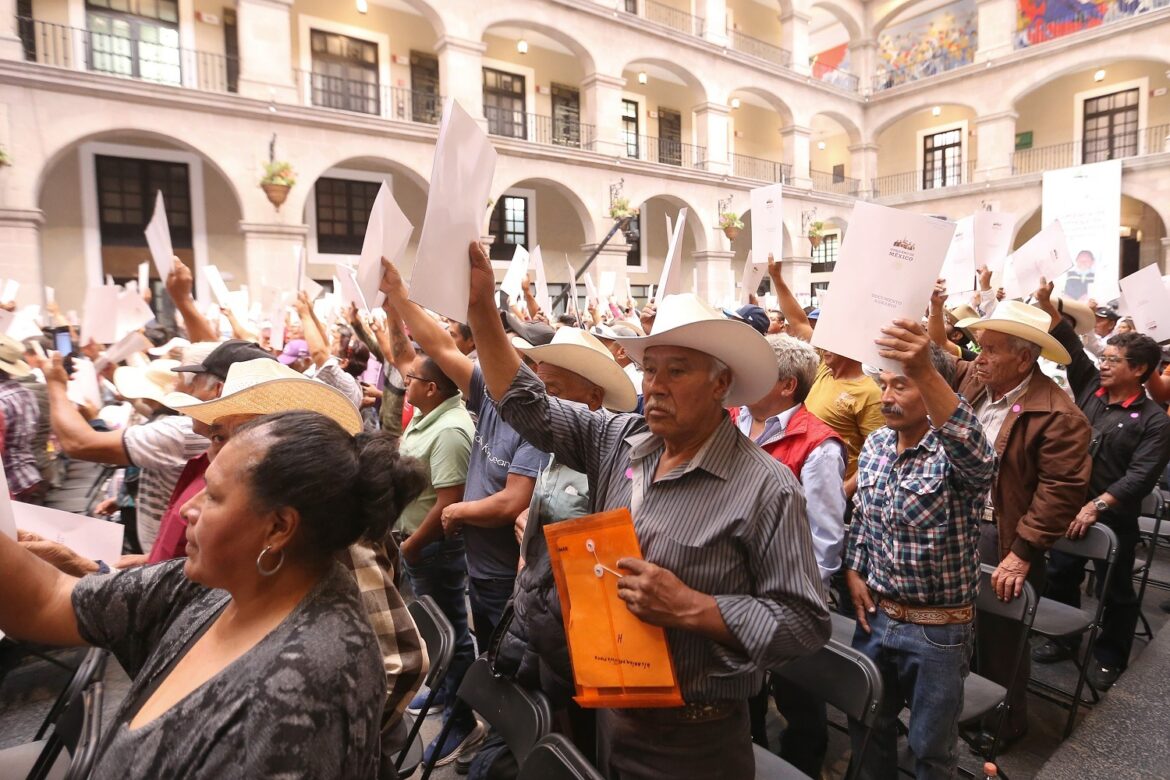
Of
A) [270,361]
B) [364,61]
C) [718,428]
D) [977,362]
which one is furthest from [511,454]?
[364,61]

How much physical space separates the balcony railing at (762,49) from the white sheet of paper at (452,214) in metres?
25.7

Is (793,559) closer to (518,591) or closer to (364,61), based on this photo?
(518,591)

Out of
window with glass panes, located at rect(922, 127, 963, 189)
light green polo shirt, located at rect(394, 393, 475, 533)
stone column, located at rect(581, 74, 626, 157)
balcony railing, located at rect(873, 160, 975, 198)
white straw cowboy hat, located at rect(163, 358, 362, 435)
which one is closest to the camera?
white straw cowboy hat, located at rect(163, 358, 362, 435)

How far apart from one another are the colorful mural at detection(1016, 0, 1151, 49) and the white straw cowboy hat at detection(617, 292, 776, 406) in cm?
Result: 2647

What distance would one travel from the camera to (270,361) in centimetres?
240

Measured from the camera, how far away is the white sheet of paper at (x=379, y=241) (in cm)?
196

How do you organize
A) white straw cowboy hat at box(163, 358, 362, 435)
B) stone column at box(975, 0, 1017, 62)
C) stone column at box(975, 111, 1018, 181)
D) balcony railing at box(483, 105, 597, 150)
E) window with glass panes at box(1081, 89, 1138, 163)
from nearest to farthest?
white straw cowboy hat at box(163, 358, 362, 435) < balcony railing at box(483, 105, 597, 150) < window with glass panes at box(1081, 89, 1138, 163) < stone column at box(975, 0, 1017, 62) < stone column at box(975, 111, 1018, 181)

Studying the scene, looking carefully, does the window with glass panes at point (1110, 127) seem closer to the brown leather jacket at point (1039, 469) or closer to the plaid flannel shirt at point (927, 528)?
the brown leather jacket at point (1039, 469)

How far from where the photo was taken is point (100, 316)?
17.1 ft

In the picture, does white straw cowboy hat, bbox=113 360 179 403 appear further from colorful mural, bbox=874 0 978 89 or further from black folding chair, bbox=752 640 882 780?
colorful mural, bbox=874 0 978 89

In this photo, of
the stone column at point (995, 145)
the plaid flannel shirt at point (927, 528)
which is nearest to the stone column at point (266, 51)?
the plaid flannel shirt at point (927, 528)

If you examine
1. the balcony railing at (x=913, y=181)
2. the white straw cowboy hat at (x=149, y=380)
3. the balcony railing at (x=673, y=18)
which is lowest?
the white straw cowboy hat at (x=149, y=380)

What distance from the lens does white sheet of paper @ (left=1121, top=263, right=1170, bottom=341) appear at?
4.88m

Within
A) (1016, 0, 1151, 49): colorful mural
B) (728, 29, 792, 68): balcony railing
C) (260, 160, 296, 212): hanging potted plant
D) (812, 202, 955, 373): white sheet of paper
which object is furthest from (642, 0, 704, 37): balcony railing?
(812, 202, 955, 373): white sheet of paper
